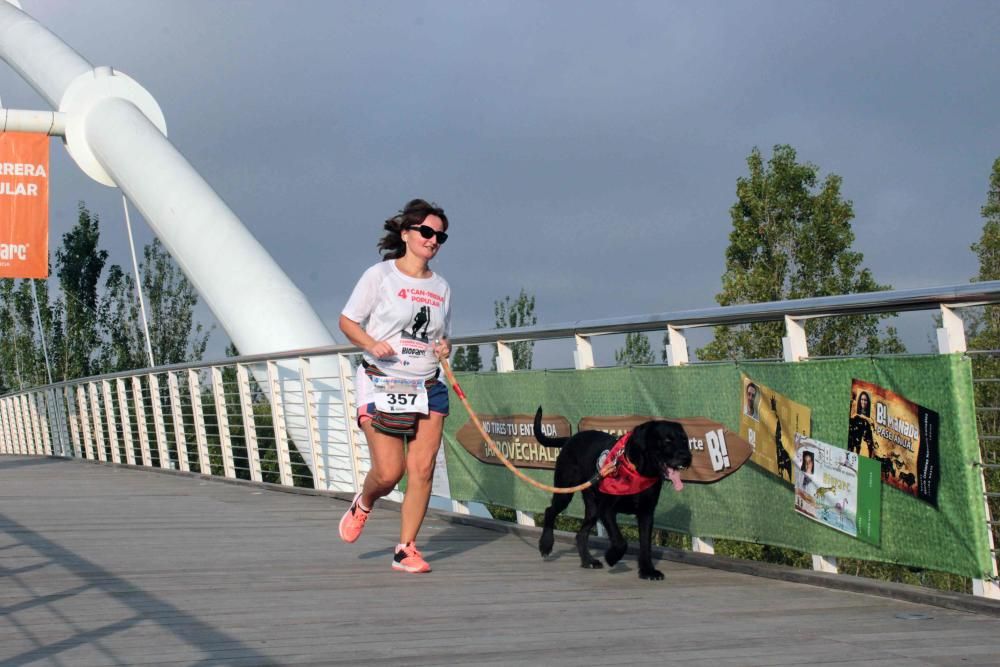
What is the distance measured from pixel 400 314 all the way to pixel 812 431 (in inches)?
74.3

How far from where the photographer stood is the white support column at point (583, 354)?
749 cm

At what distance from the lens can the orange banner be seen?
22.5 meters

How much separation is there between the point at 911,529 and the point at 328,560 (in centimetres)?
294

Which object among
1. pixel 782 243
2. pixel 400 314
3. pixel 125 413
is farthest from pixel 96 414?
pixel 782 243

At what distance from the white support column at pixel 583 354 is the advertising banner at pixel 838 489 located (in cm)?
192

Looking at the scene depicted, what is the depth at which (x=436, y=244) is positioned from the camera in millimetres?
6023

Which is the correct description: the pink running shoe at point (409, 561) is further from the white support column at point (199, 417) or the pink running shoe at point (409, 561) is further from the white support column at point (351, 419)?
the white support column at point (199, 417)

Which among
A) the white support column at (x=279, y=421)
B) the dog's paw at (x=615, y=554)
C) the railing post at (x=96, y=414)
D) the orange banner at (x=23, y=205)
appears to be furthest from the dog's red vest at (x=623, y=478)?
the orange banner at (x=23, y=205)

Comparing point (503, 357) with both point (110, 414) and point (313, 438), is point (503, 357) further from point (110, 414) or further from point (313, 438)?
point (110, 414)

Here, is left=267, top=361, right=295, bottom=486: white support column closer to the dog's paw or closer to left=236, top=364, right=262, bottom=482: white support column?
left=236, top=364, right=262, bottom=482: white support column

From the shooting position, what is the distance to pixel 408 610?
16.5 feet

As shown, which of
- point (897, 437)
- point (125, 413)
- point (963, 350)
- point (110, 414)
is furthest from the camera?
point (110, 414)

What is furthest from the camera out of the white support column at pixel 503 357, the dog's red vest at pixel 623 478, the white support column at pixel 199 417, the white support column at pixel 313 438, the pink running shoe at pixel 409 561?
the white support column at pixel 199 417

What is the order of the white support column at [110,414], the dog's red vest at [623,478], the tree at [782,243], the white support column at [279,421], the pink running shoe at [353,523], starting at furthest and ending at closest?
the tree at [782,243] → the white support column at [110,414] → the white support column at [279,421] → the pink running shoe at [353,523] → the dog's red vest at [623,478]
